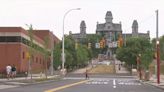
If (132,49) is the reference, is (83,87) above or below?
below

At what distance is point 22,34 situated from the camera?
98.4m

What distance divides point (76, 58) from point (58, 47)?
7.62m

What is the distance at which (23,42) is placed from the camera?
101 meters

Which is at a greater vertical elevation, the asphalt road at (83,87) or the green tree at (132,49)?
the green tree at (132,49)

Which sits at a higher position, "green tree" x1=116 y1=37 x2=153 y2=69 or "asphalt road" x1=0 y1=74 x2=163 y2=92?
"green tree" x1=116 y1=37 x2=153 y2=69

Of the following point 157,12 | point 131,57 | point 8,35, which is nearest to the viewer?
point 157,12

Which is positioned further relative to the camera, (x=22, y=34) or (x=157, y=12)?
(x=22, y=34)

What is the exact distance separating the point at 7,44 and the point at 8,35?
179 cm

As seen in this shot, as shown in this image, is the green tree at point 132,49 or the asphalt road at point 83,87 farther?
the green tree at point 132,49

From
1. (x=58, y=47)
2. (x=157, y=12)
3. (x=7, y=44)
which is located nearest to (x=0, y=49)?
(x=7, y=44)

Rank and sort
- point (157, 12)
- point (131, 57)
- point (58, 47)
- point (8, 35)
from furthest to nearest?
point (131, 57)
point (58, 47)
point (8, 35)
point (157, 12)

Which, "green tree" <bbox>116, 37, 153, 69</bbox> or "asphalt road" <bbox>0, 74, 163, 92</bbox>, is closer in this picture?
"asphalt road" <bbox>0, 74, 163, 92</bbox>

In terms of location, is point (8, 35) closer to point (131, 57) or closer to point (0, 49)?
point (0, 49)

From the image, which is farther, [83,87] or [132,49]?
[132,49]
